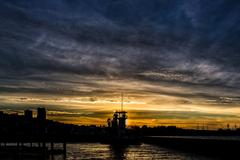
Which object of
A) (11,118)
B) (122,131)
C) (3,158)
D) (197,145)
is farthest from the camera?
(122,131)

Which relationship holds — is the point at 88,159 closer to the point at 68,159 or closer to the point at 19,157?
the point at 68,159

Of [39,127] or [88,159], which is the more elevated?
[39,127]

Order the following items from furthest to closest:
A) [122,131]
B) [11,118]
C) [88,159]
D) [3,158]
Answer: [122,131] < [11,118] < [88,159] < [3,158]

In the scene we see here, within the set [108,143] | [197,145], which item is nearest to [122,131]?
[108,143]

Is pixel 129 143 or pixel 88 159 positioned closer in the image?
pixel 88 159

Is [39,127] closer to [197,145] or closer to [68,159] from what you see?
[68,159]

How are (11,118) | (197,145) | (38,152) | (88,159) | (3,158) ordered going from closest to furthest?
1. (3,158)
2. (88,159)
3. (38,152)
4. (11,118)
5. (197,145)

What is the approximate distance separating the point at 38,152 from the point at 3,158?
1170 centimetres

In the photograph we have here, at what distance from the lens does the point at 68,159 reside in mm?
77562

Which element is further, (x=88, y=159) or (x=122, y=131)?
(x=122, y=131)

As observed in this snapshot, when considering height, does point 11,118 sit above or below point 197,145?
above

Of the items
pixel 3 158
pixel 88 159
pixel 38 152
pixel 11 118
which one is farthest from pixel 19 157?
pixel 11 118

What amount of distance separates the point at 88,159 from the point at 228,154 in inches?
1223

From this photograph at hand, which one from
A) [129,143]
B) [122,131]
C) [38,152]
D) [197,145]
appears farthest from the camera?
[122,131]
